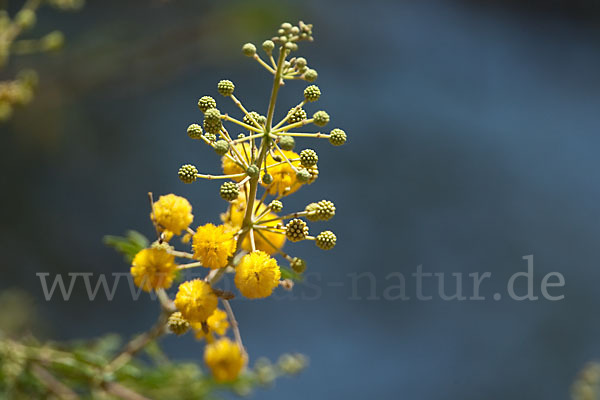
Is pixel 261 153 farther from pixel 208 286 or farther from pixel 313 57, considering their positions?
pixel 313 57

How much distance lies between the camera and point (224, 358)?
Answer: 713 mm

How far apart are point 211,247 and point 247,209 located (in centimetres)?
5

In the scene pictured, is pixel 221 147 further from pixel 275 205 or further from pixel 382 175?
pixel 382 175

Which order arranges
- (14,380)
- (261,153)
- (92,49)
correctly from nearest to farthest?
(261,153), (14,380), (92,49)

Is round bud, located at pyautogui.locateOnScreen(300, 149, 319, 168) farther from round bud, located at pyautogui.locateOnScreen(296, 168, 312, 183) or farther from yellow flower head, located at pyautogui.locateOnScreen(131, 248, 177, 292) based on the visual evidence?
Answer: yellow flower head, located at pyautogui.locateOnScreen(131, 248, 177, 292)

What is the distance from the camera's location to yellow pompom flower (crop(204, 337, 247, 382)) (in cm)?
71

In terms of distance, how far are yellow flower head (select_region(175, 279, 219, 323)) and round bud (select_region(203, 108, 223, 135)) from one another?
0.15m

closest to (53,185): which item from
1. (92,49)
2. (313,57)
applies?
(92,49)

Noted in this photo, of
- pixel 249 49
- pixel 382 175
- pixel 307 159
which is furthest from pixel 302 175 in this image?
pixel 382 175

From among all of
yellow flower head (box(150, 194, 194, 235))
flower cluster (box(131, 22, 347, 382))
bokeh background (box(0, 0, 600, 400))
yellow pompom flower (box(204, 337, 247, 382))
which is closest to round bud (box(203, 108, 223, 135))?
flower cluster (box(131, 22, 347, 382))

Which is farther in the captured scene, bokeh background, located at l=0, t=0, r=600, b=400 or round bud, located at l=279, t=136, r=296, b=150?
bokeh background, located at l=0, t=0, r=600, b=400

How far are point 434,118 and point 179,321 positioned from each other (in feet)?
5.49

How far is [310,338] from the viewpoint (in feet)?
6.64

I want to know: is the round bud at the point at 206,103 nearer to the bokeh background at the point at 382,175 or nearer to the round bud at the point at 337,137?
the round bud at the point at 337,137
